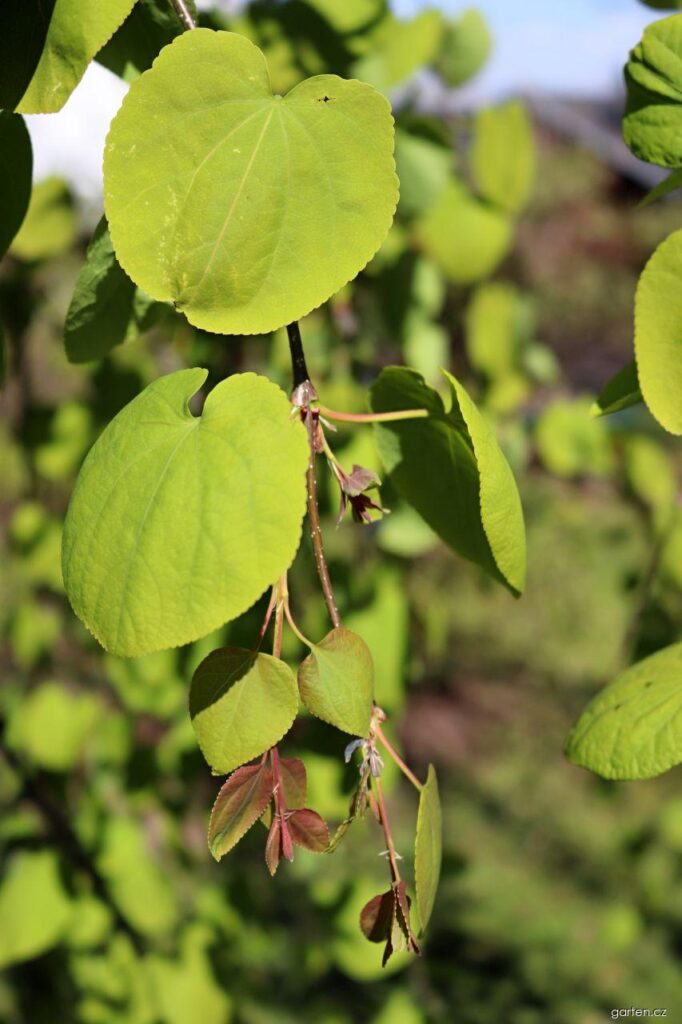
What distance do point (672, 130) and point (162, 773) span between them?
3.86ft

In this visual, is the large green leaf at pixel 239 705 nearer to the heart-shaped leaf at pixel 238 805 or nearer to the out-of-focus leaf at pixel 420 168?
the heart-shaped leaf at pixel 238 805

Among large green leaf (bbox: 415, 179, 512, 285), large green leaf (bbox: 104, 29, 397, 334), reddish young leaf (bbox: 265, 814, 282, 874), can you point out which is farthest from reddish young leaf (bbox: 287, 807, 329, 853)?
large green leaf (bbox: 415, 179, 512, 285)

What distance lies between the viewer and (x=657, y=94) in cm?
51

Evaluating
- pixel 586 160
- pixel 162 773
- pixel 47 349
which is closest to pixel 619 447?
pixel 162 773

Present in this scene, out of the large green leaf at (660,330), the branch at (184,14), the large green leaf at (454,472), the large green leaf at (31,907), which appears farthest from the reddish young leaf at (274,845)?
the large green leaf at (31,907)

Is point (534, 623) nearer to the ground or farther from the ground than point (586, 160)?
farther from the ground

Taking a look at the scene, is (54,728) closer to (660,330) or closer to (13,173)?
(13,173)

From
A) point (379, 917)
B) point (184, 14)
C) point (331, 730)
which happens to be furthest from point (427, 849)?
point (331, 730)

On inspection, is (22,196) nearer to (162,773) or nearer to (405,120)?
(405,120)

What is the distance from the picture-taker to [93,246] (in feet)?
1.71

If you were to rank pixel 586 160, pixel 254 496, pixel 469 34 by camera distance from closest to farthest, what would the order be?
pixel 254 496 → pixel 469 34 → pixel 586 160

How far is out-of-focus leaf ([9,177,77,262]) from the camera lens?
4.07 feet

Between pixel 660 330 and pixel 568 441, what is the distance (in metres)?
1.16

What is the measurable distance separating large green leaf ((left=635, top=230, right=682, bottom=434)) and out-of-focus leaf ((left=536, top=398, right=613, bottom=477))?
1128 millimetres
